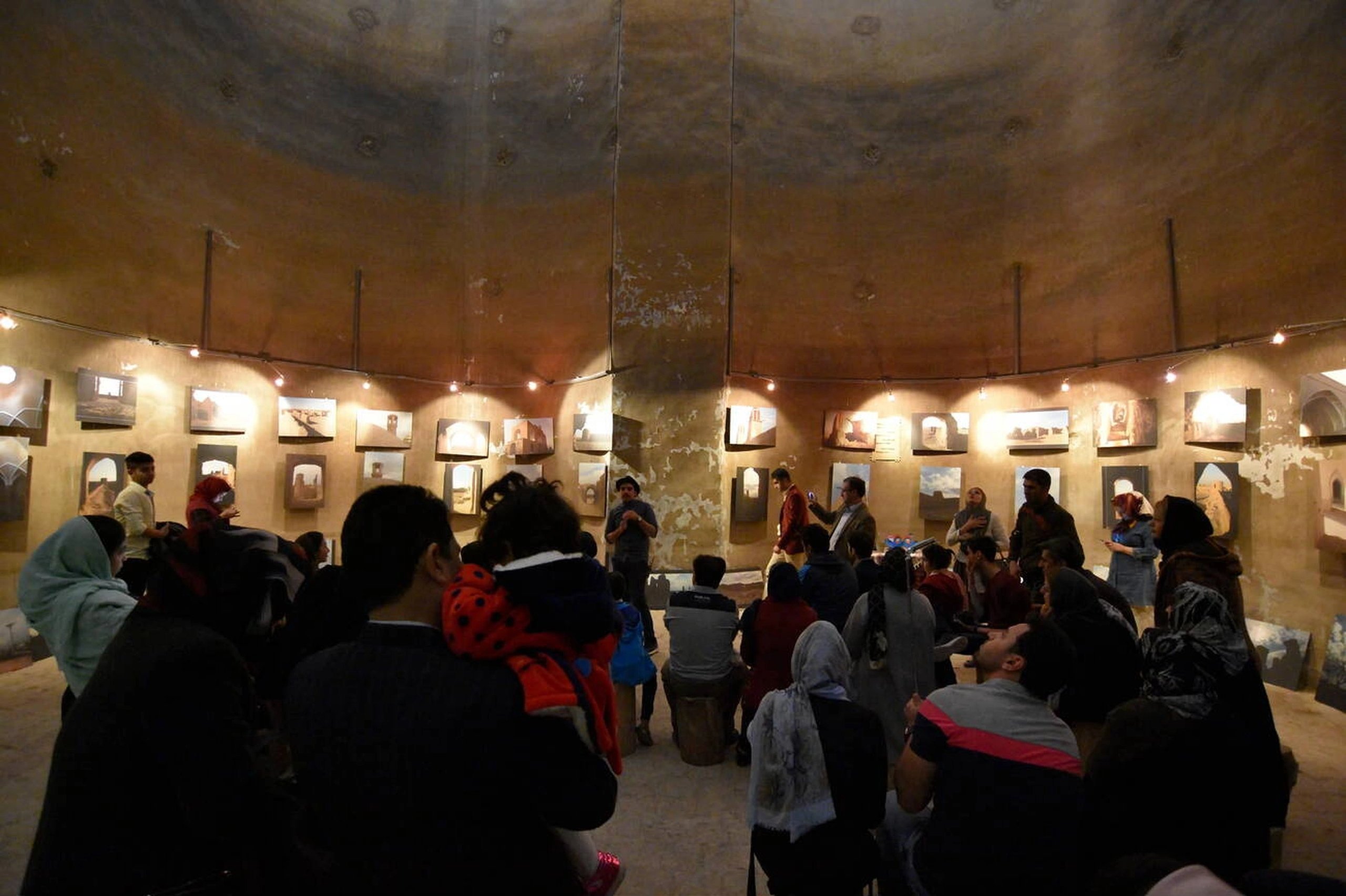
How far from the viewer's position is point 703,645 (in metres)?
4.99

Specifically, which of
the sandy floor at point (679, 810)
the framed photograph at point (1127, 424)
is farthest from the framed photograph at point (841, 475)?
the sandy floor at point (679, 810)

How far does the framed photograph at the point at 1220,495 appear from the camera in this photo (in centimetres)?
800

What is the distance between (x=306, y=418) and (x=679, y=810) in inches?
366

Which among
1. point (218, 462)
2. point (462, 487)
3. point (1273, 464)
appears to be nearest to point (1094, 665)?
point (1273, 464)

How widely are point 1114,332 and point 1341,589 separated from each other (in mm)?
4270

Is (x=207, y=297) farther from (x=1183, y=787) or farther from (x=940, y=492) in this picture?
(x=1183, y=787)

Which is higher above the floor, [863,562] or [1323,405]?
[1323,405]

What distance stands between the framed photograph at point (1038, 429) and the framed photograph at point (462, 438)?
875 cm

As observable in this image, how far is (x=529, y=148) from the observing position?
12227 mm

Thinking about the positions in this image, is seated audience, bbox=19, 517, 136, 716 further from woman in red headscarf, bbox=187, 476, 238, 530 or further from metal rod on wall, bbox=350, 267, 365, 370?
metal rod on wall, bbox=350, 267, 365, 370

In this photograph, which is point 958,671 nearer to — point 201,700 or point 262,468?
point 201,700

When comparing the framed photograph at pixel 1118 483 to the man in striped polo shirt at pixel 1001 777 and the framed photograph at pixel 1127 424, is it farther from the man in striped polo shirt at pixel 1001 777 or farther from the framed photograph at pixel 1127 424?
the man in striped polo shirt at pixel 1001 777

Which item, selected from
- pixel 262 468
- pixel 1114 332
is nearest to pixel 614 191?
pixel 262 468

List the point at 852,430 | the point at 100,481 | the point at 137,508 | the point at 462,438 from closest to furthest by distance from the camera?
the point at 137,508 < the point at 100,481 < the point at 852,430 < the point at 462,438
